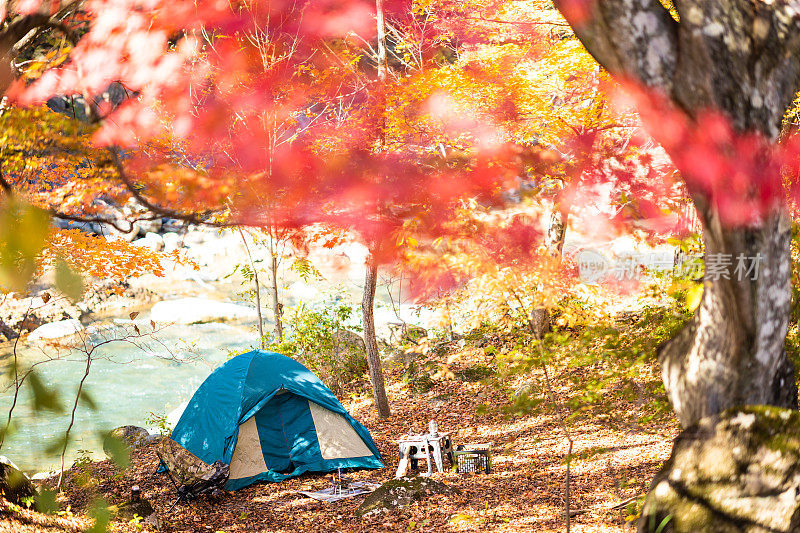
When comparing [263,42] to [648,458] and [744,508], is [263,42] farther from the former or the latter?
[744,508]

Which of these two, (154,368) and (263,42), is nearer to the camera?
(263,42)

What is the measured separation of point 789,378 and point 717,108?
53.5 inches

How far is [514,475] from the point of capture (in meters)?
6.95

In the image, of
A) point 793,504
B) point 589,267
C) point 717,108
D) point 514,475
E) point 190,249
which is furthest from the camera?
Answer: point 190,249

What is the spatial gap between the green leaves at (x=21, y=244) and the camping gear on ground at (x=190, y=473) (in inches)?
266

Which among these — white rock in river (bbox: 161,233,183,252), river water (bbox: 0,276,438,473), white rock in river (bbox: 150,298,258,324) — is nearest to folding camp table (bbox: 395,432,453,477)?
river water (bbox: 0,276,438,473)

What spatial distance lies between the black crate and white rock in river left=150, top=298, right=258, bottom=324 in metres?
10.4

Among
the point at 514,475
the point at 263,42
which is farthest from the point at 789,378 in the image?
the point at 263,42

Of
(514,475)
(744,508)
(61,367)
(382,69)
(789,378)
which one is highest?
(382,69)

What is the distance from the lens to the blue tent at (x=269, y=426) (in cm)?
758

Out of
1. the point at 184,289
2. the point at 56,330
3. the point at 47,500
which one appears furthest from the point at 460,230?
the point at 184,289

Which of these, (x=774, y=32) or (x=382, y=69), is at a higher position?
(x=382, y=69)

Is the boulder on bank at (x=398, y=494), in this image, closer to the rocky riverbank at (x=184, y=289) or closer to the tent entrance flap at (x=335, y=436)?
the tent entrance flap at (x=335, y=436)

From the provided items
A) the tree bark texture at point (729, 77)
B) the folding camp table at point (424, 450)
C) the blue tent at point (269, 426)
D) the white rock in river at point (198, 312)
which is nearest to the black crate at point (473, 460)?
the folding camp table at point (424, 450)
